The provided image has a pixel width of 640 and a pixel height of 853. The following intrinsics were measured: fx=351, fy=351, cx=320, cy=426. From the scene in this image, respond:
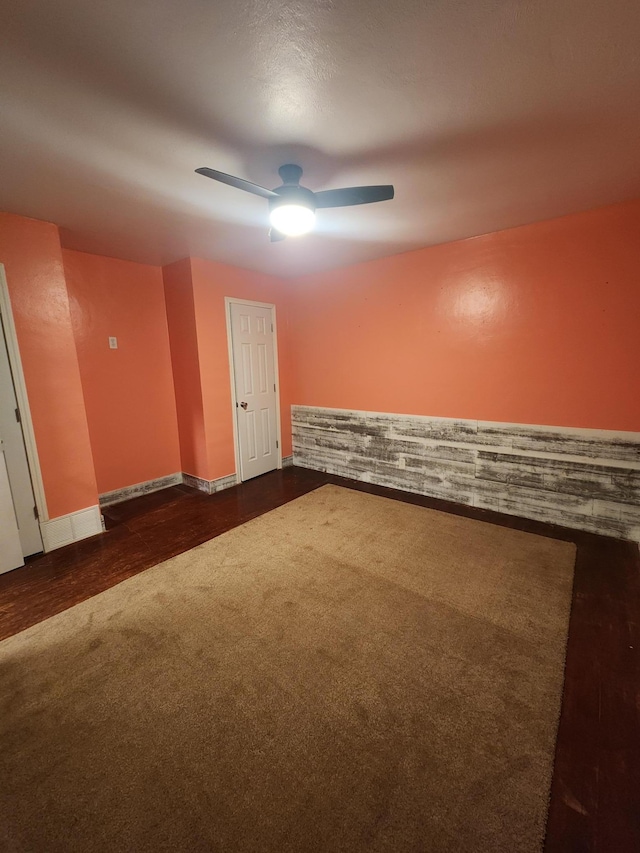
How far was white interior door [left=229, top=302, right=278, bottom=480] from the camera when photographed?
13.9ft

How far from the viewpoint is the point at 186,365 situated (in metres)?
4.06

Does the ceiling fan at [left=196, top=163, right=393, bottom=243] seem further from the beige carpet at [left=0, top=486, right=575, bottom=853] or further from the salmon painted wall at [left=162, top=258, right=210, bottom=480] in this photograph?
the beige carpet at [left=0, top=486, right=575, bottom=853]

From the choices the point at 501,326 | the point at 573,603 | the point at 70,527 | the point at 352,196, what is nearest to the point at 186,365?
the point at 70,527

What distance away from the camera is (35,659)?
5.93ft

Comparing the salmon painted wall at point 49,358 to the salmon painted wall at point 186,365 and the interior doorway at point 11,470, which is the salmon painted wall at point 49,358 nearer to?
the interior doorway at point 11,470

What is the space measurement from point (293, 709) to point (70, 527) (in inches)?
99.9

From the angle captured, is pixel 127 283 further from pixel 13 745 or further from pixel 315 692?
pixel 315 692

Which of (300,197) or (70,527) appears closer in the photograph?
(300,197)

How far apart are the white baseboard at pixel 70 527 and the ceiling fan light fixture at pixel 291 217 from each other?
9.32ft

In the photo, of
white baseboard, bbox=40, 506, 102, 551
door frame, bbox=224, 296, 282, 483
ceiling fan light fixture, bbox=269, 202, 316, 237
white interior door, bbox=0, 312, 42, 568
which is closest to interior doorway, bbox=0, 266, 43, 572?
white interior door, bbox=0, 312, 42, 568

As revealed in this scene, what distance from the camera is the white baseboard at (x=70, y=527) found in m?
2.88

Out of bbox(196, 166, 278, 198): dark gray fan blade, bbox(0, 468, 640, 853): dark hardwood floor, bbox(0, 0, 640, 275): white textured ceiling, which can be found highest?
bbox(0, 0, 640, 275): white textured ceiling

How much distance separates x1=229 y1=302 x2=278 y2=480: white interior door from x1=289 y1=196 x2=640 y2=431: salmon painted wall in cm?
75

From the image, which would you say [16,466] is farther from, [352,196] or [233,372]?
[352,196]
